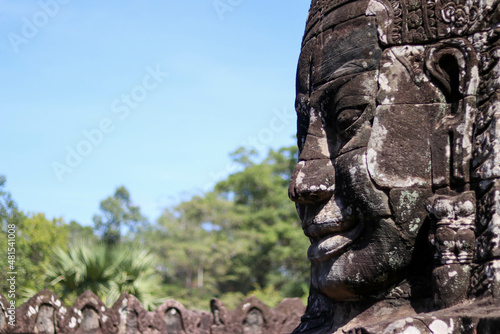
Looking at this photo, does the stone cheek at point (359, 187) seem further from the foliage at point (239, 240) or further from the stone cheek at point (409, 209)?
the foliage at point (239, 240)

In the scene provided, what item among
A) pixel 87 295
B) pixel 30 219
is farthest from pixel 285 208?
pixel 87 295

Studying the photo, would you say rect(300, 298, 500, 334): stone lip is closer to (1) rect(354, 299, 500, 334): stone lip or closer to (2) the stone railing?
(1) rect(354, 299, 500, 334): stone lip

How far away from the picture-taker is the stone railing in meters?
9.41

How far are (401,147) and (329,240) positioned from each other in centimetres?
77

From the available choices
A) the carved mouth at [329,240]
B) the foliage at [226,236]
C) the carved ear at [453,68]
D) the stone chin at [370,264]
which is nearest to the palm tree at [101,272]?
the foliage at [226,236]

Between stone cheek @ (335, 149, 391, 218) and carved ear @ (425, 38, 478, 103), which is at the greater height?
carved ear @ (425, 38, 478, 103)

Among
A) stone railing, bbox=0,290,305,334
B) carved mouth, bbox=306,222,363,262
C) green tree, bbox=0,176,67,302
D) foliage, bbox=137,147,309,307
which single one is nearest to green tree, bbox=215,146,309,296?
foliage, bbox=137,147,309,307

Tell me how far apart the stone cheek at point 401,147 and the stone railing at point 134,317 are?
6925mm

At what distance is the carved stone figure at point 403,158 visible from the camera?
361cm

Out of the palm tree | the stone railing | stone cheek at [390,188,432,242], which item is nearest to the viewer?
stone cheek at [390,188,432,242]

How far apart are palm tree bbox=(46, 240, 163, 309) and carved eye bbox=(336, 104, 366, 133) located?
31.2 feet

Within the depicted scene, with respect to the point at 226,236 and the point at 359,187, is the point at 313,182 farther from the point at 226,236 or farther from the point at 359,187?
the point at 226,236

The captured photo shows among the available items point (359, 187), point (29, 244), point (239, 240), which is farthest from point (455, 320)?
point (239, 240)

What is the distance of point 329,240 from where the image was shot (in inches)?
163
